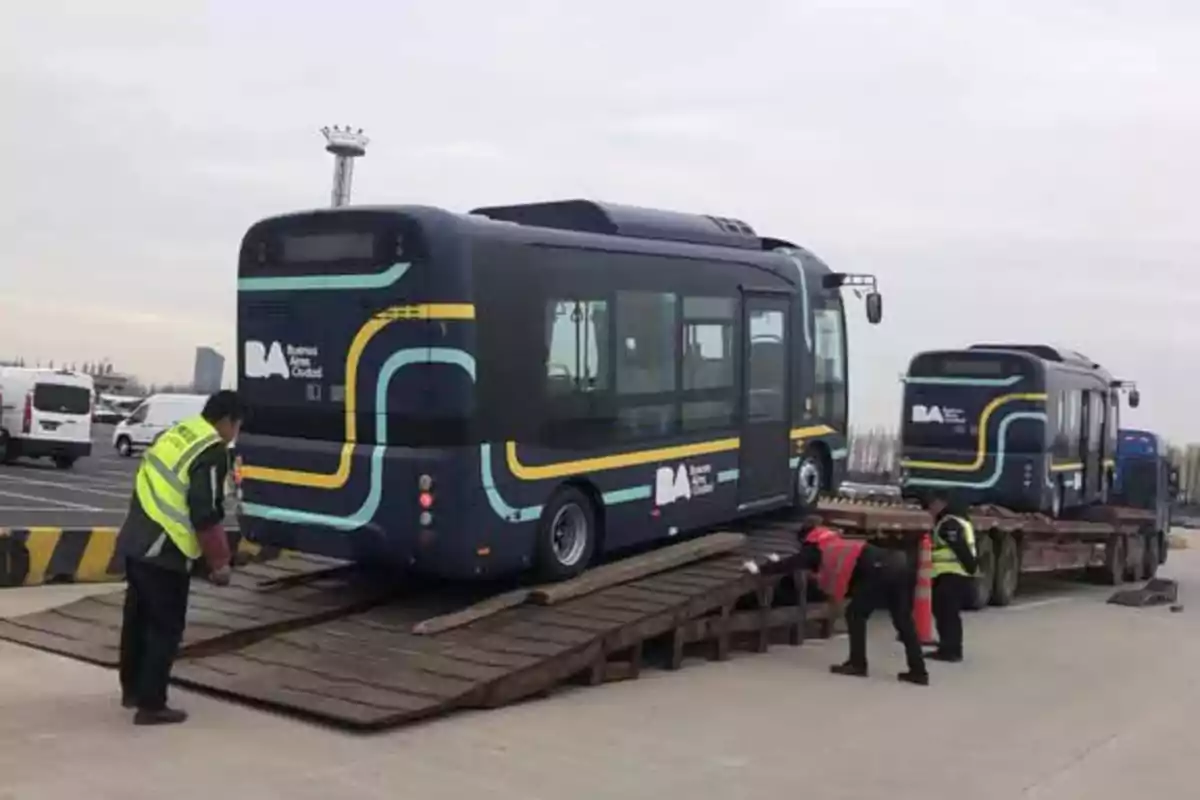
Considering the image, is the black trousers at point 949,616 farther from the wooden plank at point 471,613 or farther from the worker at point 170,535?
the worker at point 170,535

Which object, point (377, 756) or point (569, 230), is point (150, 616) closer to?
point (377, 756)

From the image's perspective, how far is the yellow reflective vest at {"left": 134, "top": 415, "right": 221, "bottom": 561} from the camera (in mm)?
7742

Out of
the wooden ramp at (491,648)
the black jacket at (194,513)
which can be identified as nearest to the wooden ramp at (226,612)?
the wooden ramp at (491,648)

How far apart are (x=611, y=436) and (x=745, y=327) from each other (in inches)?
96.2

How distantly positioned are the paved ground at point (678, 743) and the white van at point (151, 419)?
89.4ft

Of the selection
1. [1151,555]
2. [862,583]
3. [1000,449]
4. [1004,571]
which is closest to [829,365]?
[862,583]

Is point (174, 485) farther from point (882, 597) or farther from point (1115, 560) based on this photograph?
point (1115, 560)

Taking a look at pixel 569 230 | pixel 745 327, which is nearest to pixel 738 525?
pixel 745 327

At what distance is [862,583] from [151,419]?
31805 mm

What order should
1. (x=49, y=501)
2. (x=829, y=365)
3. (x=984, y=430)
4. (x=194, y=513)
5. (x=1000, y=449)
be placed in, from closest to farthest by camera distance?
(x=194, y=513) < (x=829, y=365) < (x=1000, y=449) < (x=984, y=430) < (x=49, y=501)

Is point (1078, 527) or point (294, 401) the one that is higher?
point (294, 401)

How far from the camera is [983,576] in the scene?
17234 millimetres

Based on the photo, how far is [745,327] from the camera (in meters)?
12.7

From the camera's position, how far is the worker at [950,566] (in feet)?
40.2
